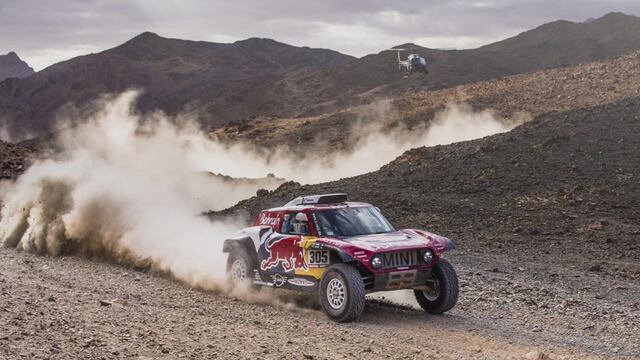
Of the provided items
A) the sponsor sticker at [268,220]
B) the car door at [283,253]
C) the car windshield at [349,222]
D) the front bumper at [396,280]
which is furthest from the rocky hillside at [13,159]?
the front bumper at [396,280]

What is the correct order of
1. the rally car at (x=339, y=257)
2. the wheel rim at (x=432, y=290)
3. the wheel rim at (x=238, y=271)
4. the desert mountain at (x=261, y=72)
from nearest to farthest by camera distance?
the rally car at (x=339, y=257), the wheel rim at (x=432, y=290), the wheel rim at (x=238, y=271), the desert mountain at (x=261, y=72)

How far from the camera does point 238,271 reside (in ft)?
50.0

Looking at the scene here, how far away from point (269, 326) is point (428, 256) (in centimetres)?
275

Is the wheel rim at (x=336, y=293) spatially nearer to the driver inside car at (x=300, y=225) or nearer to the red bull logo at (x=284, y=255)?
the red bull logo at (x=284, y=255)

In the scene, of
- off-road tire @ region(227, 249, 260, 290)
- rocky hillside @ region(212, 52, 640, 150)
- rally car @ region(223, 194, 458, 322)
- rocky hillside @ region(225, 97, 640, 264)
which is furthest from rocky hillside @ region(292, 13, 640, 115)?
rally car @ region(223, 194, 458, 322)

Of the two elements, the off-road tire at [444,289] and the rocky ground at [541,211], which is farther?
the rocky ground at [541,211]

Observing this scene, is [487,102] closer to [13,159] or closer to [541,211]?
[541,211]

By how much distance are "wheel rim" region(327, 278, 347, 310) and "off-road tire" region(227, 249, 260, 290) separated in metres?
2.56

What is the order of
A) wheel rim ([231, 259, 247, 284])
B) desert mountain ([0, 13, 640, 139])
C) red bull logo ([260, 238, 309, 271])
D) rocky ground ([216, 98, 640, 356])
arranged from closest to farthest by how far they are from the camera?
red bull logo ([260, 238, 309, 271])
rocky ground ([216, 98, 640, 356])
wheel rim ([231, 259, 247, 284])
desert mountain ([0, 13, 640, 139])

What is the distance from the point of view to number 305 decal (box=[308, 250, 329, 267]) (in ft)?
43.1

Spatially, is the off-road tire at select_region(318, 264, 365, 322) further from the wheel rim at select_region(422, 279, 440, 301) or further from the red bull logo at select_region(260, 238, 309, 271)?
the wheel rim at select_region(422, 279, 440, 301)

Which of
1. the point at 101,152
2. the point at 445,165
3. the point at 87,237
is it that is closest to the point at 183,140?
the point at 101,152

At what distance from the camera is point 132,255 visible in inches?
760

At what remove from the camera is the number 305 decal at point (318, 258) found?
13.1m
